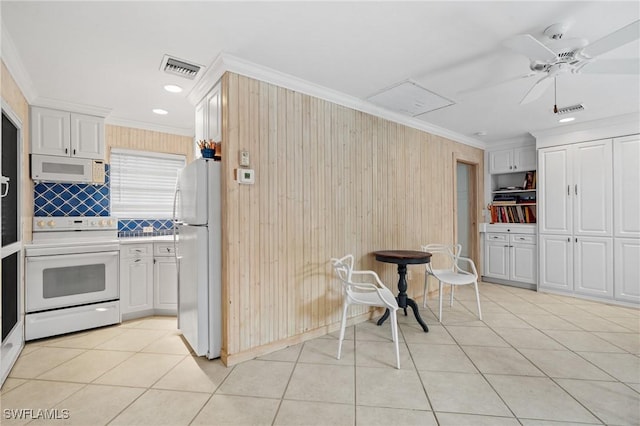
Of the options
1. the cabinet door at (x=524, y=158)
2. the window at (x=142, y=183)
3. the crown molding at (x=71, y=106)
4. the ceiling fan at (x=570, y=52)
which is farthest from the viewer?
the cabinet door at (x=524, y=158)

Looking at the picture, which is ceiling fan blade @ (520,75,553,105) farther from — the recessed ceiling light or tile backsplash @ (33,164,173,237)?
tile backsplash @ (33,164,173,237)

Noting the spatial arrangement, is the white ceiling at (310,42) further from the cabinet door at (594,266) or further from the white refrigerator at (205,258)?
the cabinet door at (594,266)

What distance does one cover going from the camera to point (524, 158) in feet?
16.4

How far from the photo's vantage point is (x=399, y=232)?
381 centimetres

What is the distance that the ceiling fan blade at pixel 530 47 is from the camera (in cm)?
181

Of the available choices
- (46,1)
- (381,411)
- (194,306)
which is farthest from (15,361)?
(381,411)

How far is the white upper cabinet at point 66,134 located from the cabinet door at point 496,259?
5.85m

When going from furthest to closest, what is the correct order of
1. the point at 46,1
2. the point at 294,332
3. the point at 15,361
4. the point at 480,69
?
the point at 294,332 < the point at 480,69 < the point at 15,361 < the point at 46,1

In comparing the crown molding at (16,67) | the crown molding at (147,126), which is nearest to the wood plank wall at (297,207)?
the crown molding at (16,67)

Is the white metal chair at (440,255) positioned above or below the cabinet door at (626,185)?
below

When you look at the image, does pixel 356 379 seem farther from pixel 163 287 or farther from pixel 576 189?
pixel 576 189

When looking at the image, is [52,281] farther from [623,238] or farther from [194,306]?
[623,238]

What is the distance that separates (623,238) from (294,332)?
432 cm

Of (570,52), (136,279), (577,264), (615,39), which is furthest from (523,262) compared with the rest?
(136,279)
